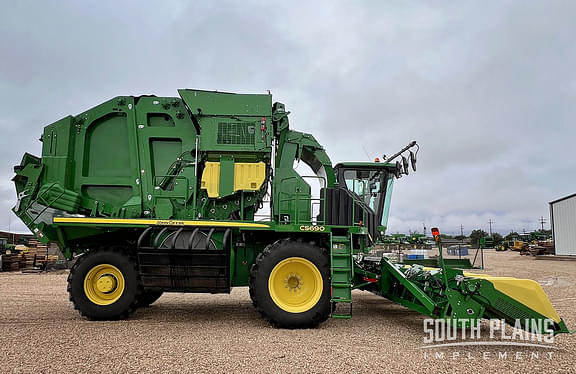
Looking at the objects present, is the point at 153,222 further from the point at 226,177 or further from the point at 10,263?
the point at 10,263

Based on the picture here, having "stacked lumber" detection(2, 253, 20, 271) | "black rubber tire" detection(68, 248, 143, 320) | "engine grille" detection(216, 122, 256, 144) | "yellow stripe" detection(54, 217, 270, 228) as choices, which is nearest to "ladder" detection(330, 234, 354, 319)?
"yellow stripe" detection(54, 217, 270, 228)

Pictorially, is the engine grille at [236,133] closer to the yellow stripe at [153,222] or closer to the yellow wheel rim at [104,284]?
the yellow stripe at [153,222]

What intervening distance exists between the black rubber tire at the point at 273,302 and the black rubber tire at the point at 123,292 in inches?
88.0

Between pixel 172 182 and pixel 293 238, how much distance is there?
2.77 meters

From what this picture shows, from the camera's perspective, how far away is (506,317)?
591 centimetres

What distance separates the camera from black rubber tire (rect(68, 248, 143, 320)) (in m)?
7.23

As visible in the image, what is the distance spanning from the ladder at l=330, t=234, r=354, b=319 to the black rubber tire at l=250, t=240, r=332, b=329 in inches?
4.8

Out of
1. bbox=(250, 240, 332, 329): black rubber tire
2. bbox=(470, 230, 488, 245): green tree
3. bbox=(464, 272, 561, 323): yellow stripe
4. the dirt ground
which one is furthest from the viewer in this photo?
bbox=(470, 230, 488, 245): green tree

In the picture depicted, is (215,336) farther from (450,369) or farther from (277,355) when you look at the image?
(450,369)

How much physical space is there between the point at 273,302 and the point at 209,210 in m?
2.29

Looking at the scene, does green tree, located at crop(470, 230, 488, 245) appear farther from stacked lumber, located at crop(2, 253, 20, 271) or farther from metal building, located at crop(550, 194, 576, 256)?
stacked lumber, located at crop(2, 253, 20, 271)

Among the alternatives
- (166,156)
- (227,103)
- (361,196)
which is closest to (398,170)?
(361,196)

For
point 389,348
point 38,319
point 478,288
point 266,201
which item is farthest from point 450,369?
point 38,319

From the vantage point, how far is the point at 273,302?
6.89 meters
